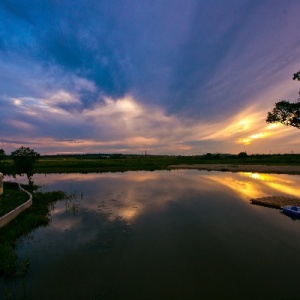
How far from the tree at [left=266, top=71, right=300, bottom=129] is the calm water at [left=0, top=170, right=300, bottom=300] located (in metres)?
11.1

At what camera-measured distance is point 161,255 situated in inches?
598

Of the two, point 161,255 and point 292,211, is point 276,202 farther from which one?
point 161,255

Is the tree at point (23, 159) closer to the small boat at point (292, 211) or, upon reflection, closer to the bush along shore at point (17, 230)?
the bush along shore at point (17, 230)

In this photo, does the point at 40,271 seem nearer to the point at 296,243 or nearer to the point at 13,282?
the point at 13,282

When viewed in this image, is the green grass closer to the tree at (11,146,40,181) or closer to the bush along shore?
the tree at (11,146,40,181)

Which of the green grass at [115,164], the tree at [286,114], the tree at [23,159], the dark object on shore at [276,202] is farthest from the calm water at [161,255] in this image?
the green grass at [115,164]

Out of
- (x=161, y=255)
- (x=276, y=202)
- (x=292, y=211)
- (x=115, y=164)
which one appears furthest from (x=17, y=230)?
(x=115, y=164)

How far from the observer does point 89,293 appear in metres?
10.9

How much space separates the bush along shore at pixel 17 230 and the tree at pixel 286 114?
28.6 m

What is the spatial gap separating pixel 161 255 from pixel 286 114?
2447 centimetres

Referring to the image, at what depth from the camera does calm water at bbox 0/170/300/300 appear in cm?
1121

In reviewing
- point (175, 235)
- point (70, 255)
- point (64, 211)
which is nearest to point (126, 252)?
point (70, 255)

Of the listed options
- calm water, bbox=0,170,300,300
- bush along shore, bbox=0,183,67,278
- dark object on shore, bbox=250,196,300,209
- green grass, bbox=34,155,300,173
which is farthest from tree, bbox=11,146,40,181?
dark object on shore, bbox=250,196,300,209

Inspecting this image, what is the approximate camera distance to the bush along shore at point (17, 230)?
1279 cm
